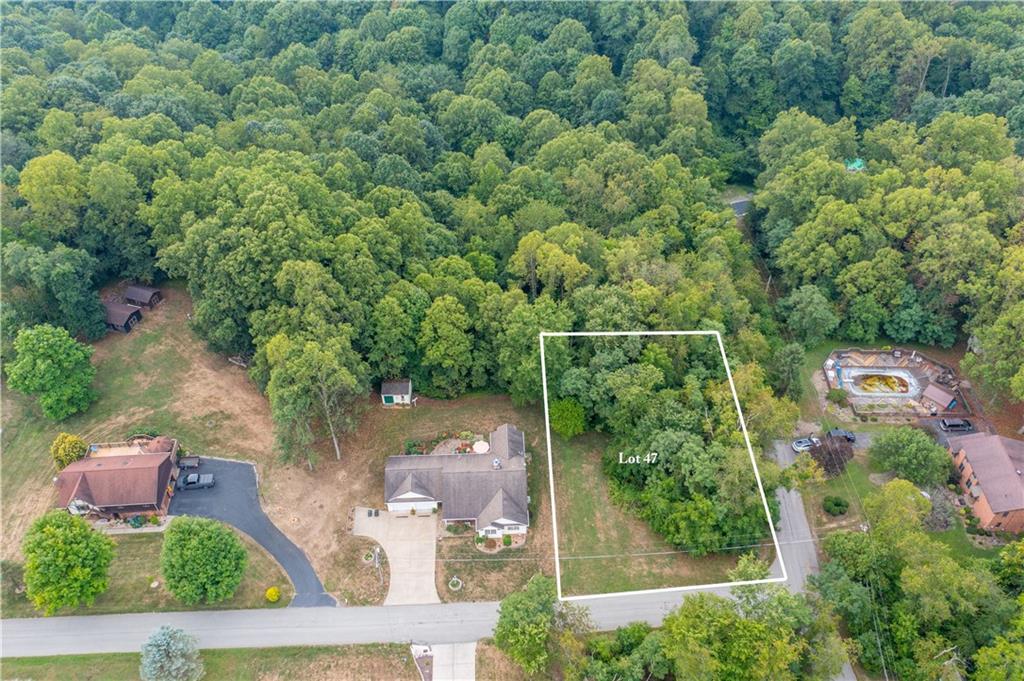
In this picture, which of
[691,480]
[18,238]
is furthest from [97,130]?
[691,480]

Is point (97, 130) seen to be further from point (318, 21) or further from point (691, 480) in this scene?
point (691, 480)

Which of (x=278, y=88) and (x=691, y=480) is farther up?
(x=278, y=88)

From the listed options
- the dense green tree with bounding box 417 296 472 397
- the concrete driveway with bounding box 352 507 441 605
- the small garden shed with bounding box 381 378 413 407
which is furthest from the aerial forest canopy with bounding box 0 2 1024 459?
the concrete driveway with bounding box 352 507 441 605

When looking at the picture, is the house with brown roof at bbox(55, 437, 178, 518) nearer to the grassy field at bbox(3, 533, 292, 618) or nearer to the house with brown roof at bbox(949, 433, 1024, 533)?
the grassy field at bbox(3, 533, 292, 618)

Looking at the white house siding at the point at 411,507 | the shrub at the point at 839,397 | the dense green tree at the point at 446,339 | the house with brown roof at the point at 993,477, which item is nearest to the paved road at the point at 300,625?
the white house siding at the point at 411,507

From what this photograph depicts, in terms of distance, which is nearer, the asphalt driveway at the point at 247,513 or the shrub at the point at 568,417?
the asphalt driveway at the point at 247,513

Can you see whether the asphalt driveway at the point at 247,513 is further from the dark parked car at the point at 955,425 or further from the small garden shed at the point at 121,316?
the dark parked car at the point at 955,425

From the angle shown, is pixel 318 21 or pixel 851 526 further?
pixel 318 21

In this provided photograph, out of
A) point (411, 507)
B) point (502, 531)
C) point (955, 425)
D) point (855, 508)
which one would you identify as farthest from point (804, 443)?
point (411, 507)
